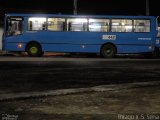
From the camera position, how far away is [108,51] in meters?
29.0

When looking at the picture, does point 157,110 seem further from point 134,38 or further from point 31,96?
point 134,38

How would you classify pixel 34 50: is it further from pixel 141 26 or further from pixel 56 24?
pixel 141 26

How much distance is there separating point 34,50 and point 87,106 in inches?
766

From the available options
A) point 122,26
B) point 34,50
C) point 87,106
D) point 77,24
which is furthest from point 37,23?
point 87,106

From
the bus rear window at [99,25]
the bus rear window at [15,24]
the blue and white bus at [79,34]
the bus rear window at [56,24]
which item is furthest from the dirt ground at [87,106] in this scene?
the bus rear window at [15,24]

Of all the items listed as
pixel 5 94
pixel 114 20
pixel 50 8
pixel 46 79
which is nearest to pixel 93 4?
pixel 50 8

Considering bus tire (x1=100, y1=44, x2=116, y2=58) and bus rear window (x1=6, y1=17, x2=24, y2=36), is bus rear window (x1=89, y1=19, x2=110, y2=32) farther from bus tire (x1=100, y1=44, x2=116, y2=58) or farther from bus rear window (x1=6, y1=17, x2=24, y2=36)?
bus rear window (x1=6, y1=17, x2=24, y2=36)

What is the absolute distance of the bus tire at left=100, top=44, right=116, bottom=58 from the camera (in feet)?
94.9

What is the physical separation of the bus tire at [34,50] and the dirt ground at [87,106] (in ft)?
57.0

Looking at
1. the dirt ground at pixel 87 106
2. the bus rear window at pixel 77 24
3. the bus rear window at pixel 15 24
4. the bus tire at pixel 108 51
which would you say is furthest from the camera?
the bus rear window at pixel 77 24

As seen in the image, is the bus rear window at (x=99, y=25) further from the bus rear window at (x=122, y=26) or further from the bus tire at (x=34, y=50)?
the bus tire at (x=34, y=50)

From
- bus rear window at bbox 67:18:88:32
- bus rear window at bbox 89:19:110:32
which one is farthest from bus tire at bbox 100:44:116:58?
bus rear window at bbox 67:18:88:32

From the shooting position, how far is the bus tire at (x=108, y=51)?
94.9 feet

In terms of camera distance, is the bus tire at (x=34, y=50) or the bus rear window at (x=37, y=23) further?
the bus rear window at (x=37, y=23)
